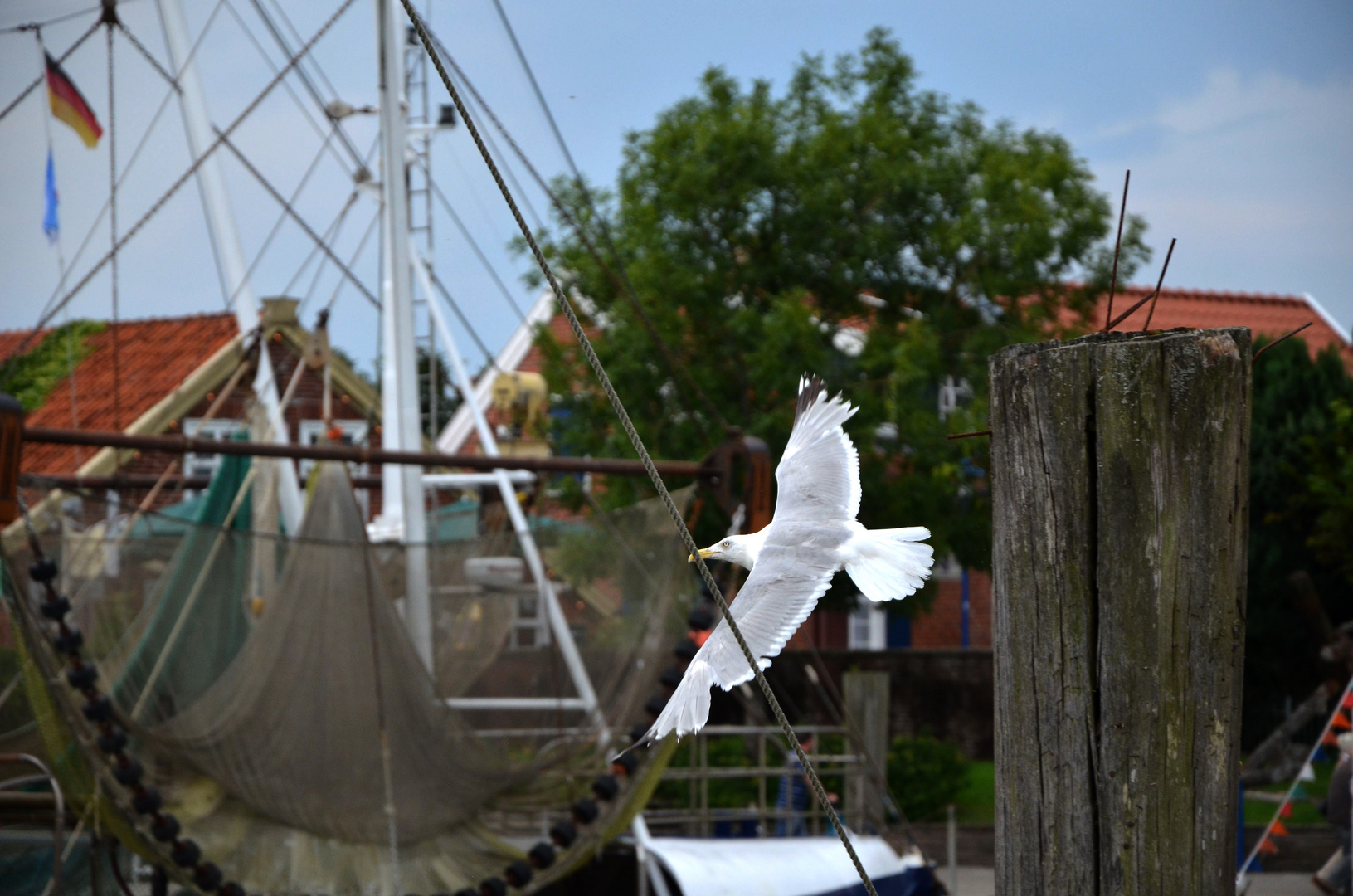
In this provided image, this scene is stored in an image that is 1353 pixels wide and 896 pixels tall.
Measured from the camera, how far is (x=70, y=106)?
32.4 ft

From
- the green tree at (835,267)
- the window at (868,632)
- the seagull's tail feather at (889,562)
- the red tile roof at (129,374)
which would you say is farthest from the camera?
the window at (868,632)

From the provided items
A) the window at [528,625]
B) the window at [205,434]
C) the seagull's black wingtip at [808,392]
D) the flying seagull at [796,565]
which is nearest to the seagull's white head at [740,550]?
the flying seagull at [796,565]

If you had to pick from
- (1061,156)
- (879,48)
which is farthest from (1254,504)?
(879,48)

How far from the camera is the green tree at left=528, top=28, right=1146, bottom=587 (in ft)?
40.9

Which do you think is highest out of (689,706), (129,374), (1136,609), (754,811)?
(129,374)

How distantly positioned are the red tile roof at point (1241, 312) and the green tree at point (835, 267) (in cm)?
305

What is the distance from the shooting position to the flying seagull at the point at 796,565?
270cm

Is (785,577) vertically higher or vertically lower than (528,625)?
higher

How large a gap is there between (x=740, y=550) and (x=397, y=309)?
6.55m

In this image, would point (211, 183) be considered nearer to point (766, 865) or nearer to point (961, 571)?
point (766, 865)

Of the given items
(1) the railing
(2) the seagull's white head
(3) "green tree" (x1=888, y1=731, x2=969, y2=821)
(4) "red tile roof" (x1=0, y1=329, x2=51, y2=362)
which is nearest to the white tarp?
(1) the railing

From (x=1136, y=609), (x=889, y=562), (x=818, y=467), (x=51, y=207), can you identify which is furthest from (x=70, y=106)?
(x=1136, y=609)

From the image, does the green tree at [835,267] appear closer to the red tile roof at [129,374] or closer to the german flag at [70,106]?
the german flag at [70,106]

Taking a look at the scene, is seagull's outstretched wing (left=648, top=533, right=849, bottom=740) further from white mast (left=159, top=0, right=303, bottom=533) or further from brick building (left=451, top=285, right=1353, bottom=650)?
brick building (left=451, top=285, right=1353, bottom=650)
